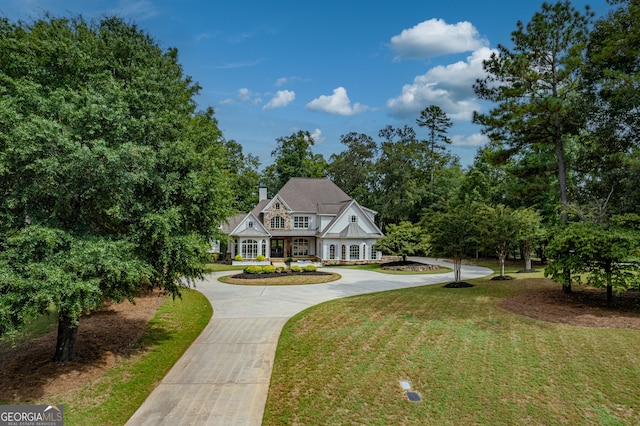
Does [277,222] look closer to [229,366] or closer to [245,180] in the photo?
[245,180]

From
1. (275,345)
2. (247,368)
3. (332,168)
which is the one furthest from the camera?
(332,168)

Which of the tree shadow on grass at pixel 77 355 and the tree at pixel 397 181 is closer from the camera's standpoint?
the tree shadow on grass at pixel 77 355

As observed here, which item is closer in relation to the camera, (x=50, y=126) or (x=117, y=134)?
(x=50, y=126)

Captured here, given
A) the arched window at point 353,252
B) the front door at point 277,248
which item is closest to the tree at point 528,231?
the arched window at point 353,252

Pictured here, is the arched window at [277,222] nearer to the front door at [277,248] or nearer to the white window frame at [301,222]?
the white window frame at [301,222]

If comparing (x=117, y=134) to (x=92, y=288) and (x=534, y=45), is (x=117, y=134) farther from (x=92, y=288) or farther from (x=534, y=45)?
(x=534, y=45)

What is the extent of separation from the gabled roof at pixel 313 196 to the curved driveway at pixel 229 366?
18626mm

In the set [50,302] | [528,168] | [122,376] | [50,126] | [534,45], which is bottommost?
[122,376]

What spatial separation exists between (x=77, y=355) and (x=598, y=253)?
15.6 meters

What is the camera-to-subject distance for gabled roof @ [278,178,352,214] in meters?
35.9

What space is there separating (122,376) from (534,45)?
18579 millimetres

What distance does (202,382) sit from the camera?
7.93 metres

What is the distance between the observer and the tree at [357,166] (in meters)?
47.7

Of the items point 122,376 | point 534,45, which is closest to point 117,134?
point 122,376
